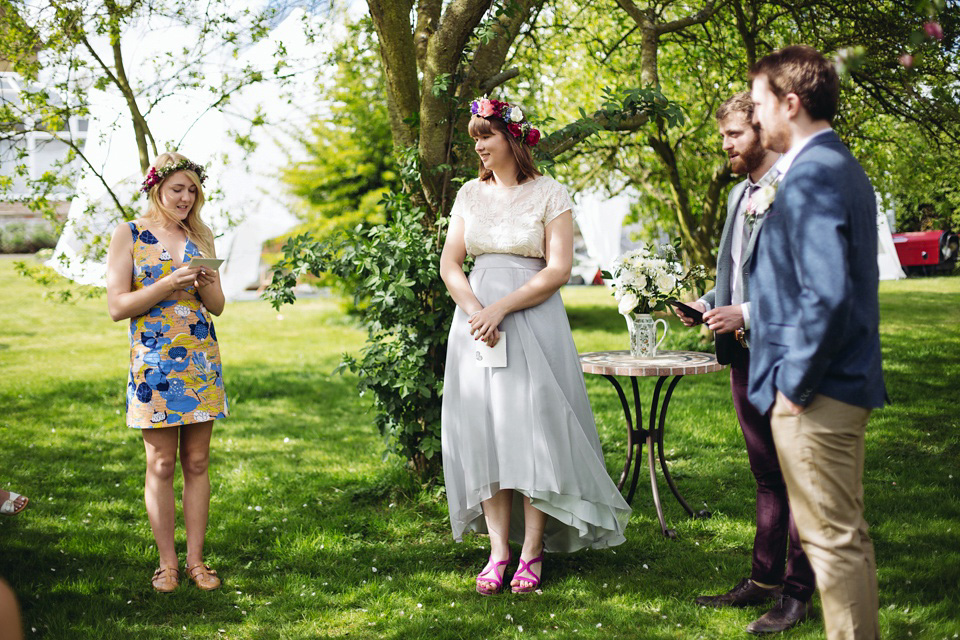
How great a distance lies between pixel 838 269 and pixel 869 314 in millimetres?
187

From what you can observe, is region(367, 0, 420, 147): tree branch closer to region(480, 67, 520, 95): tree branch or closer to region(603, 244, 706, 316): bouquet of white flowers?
region(480, 67, 520, 95): tree branch

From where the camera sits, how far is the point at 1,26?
22.7 feet

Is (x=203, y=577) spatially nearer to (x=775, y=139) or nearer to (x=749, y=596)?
(x=749, y=596)

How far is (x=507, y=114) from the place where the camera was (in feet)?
12.2

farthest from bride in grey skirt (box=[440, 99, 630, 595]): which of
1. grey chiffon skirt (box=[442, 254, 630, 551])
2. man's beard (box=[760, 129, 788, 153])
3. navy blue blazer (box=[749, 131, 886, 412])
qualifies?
navy blue blazer (box=[749, 131, 886, 412])

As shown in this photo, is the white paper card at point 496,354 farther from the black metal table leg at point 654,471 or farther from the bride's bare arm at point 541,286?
the black metal table leg at point 654,471

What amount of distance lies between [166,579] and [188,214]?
170 centimetres

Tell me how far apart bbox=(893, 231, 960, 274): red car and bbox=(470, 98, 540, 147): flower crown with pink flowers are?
13304mm

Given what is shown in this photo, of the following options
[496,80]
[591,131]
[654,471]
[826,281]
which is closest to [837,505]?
[826,281]

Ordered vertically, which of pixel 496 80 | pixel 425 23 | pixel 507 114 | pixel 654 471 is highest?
pixel 425 23

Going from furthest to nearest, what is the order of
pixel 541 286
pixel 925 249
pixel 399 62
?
pixel 925 249
pixel 399 62
pixel 541 286

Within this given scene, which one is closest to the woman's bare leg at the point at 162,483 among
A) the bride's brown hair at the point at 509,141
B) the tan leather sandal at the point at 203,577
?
the tan leather sandal at the point at 203,577

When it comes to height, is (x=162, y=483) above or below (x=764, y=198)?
below

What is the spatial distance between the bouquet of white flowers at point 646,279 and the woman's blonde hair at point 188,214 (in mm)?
2020
